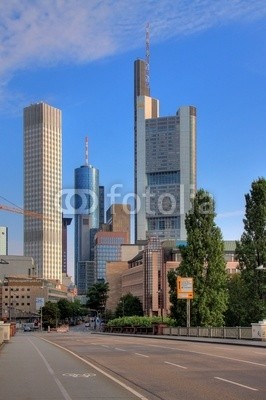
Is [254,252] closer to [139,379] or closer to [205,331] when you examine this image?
[205,331]

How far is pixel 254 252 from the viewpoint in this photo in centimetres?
7088

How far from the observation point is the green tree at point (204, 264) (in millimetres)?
71688

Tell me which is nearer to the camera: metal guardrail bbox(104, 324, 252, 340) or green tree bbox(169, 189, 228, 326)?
metal guardrail bbox(104, 324, 252, 340)

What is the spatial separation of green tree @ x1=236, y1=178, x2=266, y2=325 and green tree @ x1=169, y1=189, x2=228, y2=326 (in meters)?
2.76

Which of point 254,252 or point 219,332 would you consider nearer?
point 219,332

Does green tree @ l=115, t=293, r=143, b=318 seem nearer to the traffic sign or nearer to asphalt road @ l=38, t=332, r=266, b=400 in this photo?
the traffic sign

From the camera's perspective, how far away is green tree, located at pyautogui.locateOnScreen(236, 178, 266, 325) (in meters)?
69.4

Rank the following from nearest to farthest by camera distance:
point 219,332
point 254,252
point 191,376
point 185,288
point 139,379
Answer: point 139,379 < point 191,376 < point 219,332 < point 185,288 < point 254,252

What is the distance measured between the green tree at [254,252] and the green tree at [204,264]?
2760 mm

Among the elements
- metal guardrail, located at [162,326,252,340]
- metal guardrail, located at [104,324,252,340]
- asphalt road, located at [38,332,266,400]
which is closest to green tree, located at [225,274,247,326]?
metal guardrail, located at [104,324,252,340]

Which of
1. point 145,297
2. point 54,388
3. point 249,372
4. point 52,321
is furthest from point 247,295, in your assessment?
point 52,321

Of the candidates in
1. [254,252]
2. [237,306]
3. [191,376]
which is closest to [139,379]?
[191,376]

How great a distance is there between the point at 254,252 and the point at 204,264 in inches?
244

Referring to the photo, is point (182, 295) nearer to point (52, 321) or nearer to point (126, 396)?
point (126, 396)
